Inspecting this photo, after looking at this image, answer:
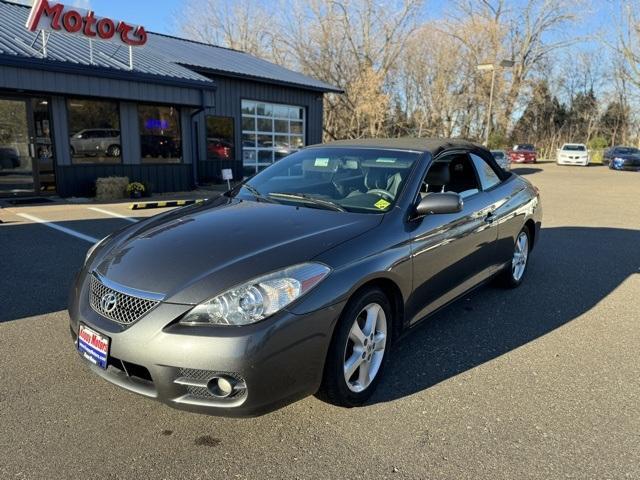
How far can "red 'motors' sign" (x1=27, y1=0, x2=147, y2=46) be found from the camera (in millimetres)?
10977

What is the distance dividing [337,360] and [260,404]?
511mm

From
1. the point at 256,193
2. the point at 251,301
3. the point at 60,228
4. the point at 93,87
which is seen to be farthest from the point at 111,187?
the point at 251,301

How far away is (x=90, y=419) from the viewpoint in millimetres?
2803

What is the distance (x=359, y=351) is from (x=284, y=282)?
0.73 meters

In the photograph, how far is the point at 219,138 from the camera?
55.4 ft

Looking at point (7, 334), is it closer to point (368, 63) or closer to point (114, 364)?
point (114, 364)

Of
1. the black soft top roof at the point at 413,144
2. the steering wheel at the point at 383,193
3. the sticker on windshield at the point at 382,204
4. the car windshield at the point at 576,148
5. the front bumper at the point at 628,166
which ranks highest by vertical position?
the car windshield at the point at 576,148

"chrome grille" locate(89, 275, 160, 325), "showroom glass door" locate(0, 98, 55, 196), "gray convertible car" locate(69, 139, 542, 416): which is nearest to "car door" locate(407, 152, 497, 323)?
"gray convertible car" locate(69, 139, 542, 416)

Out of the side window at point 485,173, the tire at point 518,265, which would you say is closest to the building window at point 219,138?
the tire at point 518,265

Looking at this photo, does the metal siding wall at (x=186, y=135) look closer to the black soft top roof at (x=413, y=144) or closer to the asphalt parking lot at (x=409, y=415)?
the asphalt parking lot at (x=409, y=415)

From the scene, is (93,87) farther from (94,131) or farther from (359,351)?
(359,351)

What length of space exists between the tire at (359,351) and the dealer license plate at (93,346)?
1171 millimetres

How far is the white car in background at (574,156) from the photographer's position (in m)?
35.9

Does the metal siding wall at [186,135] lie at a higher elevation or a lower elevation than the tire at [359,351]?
higher
